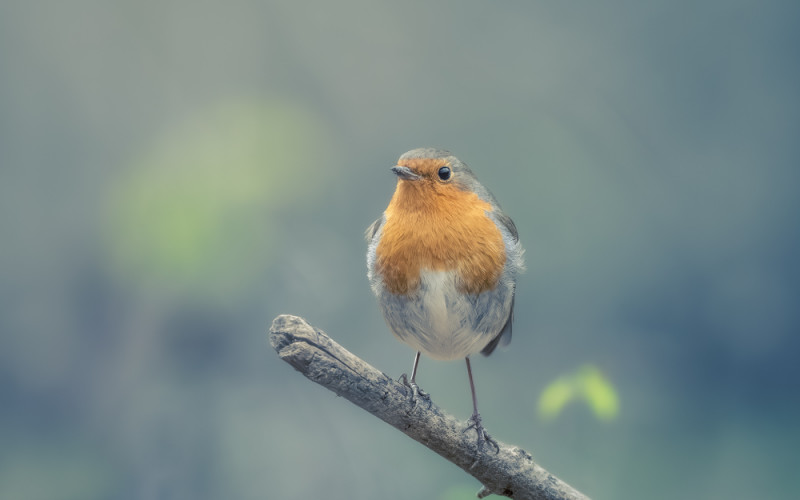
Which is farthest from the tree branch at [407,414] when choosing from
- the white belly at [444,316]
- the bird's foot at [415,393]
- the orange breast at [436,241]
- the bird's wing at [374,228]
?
the bird's wing at [374,228]

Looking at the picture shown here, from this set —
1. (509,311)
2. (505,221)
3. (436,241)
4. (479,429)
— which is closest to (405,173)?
(436,241)

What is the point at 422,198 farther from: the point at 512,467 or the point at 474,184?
the point at 512,467

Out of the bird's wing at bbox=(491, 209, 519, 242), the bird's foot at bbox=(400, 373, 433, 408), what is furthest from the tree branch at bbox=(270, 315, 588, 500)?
the bird's wing at bbox=(491, 209, 519, 242)

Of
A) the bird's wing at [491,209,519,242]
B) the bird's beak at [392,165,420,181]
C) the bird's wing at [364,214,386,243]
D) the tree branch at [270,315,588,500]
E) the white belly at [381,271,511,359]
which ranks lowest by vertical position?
the tree branch at [270,315,588,500]

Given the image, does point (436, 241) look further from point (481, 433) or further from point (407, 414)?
point (481, 433)

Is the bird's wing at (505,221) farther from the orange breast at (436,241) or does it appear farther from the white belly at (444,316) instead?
the white belly at (444,316)

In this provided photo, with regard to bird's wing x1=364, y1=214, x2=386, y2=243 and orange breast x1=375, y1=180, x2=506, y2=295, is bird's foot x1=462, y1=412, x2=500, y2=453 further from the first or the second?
bird's wing x1=364, y1=214, x2=386, y2=243
